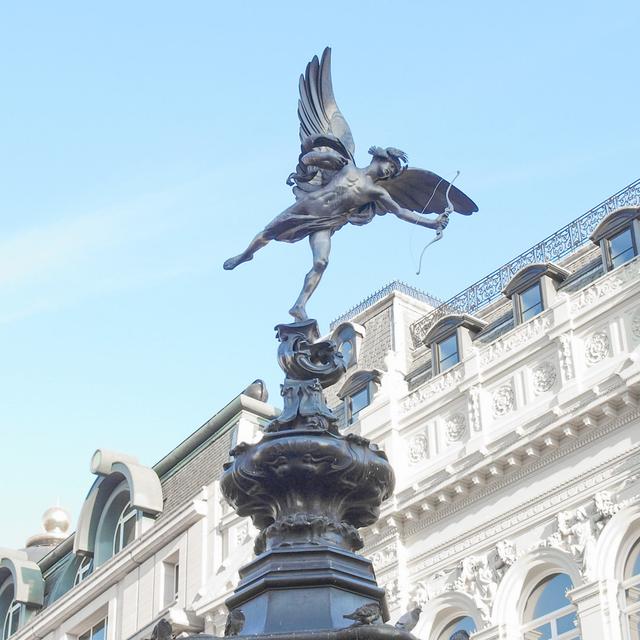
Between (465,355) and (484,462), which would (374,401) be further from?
(484,462)

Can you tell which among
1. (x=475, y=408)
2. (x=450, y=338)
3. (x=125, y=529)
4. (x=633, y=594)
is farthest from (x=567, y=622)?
(x=125, y=529)

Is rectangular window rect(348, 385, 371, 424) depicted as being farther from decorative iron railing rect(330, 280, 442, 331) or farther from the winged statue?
the winged statue

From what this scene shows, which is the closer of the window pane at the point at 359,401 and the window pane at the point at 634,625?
the window pane at the point at 634,625

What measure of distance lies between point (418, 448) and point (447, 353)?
12.3ft

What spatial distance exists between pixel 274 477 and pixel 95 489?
3582cm

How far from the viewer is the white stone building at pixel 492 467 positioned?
2842 cm

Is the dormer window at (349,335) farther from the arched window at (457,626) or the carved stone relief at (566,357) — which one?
the arched window at (457,626)

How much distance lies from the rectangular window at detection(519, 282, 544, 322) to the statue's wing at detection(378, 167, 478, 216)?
22.7m

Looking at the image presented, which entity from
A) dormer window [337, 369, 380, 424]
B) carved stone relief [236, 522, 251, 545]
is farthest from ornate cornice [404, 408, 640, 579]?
carved stone relief [236, 522, 251, 545]

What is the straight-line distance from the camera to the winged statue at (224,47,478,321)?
34.5 feet

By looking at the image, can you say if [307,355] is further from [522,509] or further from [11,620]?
[11,620]

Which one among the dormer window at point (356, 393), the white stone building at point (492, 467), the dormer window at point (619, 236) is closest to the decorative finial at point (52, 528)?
the white stone building at point (492, 467)

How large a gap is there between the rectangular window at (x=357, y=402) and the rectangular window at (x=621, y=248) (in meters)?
7.25

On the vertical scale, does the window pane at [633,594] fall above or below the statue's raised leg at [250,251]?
above
